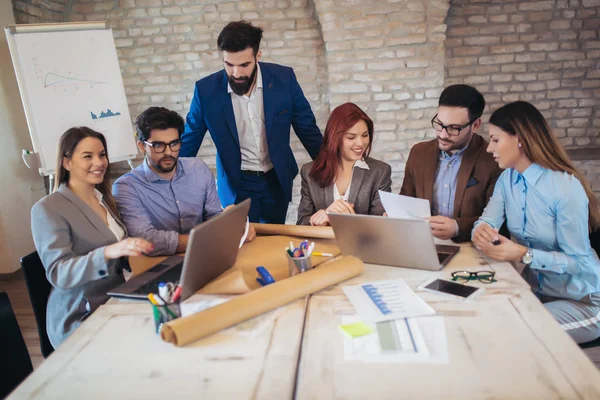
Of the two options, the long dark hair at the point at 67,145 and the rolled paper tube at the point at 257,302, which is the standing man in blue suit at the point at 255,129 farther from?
the rolled paper tube at the point at 257,302

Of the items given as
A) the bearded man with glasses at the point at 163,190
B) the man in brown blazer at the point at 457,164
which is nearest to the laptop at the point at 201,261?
the bearded man with glasses at the point at 163,190

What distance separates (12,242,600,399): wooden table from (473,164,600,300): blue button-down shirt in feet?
1.46

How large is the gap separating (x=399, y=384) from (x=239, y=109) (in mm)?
2028

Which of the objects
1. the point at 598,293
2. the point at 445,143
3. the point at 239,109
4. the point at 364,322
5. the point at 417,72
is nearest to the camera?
the point at 364,322

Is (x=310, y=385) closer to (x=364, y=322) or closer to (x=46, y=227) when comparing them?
(x=364, y=322)

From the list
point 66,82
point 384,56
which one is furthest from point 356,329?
point 384,56

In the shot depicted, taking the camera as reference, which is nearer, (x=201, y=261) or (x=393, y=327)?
(x=393, y=327)

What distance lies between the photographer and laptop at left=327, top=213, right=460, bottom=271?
142 cm

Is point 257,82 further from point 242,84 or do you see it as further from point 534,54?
point 534,54

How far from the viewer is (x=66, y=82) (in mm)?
2891

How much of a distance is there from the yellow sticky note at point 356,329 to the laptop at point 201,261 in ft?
1.46

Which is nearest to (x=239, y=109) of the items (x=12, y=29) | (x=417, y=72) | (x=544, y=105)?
(x=12, y=29)

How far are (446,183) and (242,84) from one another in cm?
120

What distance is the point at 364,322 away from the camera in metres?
1.19
